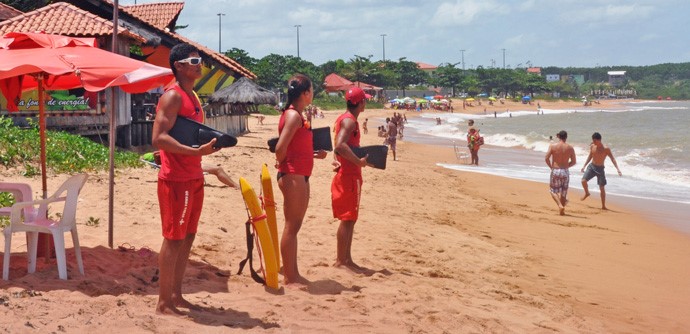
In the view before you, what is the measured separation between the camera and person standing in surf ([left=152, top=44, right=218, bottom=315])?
498cm

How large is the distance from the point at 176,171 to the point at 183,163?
63 mm

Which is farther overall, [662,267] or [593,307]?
[662,267]

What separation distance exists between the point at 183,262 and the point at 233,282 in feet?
3.50

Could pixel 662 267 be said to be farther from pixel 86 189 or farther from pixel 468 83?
pixel 468 83

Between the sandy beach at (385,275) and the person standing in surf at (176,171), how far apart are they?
0.35 m

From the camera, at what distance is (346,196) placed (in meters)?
6.96

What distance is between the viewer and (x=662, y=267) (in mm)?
→ 9742

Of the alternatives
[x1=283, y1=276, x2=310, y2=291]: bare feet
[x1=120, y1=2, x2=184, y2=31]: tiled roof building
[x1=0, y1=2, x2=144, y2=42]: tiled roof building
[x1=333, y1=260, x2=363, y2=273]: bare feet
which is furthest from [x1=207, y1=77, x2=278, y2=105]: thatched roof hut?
[x1=283, y1=276, x2=310, y2=291]: bare feet

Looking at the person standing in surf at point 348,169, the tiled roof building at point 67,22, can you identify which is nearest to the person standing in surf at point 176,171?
the person standing in surf at point 348,169

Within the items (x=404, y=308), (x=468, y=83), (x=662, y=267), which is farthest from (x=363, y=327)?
(x=468, y=83)

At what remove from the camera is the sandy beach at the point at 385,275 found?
538 centimetres

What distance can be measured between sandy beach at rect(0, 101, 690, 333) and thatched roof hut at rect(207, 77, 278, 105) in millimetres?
14718

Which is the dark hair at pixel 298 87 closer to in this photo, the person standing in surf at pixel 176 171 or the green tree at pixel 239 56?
the person standing in surf at pixel 176 171

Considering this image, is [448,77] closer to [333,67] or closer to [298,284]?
[333,67]
